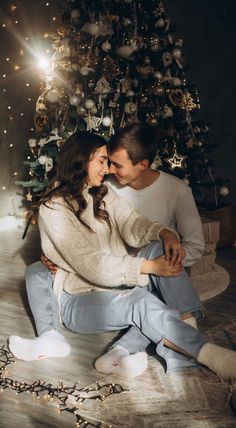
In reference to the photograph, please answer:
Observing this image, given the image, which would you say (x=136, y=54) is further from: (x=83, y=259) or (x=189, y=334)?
(x=189, y=334)

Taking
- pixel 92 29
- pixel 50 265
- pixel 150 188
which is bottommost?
pixel 50 265

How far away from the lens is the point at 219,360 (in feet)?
8.84

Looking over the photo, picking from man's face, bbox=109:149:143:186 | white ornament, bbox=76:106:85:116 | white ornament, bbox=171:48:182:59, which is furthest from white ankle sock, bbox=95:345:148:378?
white ornament, bbox=171:48:182:59

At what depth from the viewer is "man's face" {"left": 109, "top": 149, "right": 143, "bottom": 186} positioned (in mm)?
3262

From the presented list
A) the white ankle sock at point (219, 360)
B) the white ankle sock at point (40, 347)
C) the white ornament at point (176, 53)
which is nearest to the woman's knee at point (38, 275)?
the white ankle sock at point (40, 347)

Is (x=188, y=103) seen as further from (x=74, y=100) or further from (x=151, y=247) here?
(x=151, y=247)

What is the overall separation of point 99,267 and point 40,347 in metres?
0.44

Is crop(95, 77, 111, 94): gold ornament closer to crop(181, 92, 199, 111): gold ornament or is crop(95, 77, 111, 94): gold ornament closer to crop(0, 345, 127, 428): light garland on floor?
crop(181, 92, 199, 111): gold ornament

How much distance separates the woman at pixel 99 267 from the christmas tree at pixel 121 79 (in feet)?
4.23

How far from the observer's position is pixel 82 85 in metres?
4.43

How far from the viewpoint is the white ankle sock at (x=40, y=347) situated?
2918 millimetres

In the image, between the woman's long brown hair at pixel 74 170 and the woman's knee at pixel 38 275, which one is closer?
the woman's long brown hair at pixel 74 170

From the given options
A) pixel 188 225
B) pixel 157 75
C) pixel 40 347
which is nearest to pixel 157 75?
pixel 157 75

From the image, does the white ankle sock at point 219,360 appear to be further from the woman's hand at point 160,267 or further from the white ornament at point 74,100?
the white ornament at point 74,100
